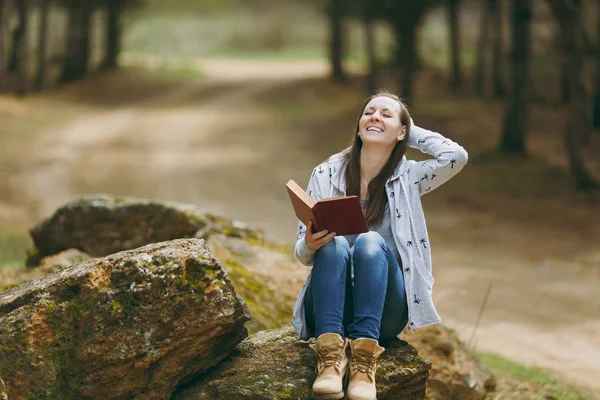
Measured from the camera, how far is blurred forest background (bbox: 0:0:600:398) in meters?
9.93

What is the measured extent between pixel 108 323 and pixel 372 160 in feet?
5.02

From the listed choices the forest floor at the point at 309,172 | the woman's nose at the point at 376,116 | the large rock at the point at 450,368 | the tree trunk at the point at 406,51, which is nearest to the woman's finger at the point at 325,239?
the woman's nose at the point at 376,116

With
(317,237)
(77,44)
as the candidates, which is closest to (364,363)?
(317,237)

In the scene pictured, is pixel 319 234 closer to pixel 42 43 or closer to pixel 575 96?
pixel 575 96

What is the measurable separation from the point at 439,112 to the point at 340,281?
65.2ft

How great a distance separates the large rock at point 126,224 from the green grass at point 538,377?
82.3 inches

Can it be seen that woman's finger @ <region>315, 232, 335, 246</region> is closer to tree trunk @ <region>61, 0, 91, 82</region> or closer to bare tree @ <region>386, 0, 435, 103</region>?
bare tree @ <region>386, 0, 435, 103</region>

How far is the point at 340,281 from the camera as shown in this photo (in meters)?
4.29

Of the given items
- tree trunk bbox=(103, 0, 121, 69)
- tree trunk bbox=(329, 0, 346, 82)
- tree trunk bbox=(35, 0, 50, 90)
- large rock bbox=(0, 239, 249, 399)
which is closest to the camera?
large rock bbox=(0, 239, 249, 399)

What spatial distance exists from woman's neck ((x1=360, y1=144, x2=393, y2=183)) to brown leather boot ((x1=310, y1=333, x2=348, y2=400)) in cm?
89

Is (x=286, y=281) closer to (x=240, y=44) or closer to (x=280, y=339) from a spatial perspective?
(x=280, y=339)

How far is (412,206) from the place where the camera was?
4.60m

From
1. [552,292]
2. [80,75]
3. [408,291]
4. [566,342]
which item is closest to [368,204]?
[408,291]

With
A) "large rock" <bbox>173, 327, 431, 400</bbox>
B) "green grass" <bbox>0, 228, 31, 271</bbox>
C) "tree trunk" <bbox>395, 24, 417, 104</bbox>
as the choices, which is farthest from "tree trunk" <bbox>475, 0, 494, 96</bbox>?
"large rock" <bbox>173, 327, 431, 400</bbox>
